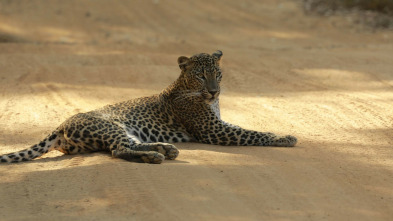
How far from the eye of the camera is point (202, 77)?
9.45m

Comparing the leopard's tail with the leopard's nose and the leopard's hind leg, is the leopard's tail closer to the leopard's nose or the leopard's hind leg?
the leopard's hind leg

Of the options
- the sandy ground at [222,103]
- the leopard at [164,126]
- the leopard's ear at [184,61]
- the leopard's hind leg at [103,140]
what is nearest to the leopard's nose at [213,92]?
the leopard at [164,126]

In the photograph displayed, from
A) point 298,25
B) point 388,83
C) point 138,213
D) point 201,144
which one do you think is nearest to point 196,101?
point 201,144

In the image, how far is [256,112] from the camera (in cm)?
1201

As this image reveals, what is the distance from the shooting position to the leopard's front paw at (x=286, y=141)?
30.5ft

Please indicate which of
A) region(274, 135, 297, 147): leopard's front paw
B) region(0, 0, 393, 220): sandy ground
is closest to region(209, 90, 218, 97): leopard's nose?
region(0, 0, 393, 220): sandy ground

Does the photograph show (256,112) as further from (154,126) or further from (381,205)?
(381,205)

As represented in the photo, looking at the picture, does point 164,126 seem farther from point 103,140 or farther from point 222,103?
point 222,103

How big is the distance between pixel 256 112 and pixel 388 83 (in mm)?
3587

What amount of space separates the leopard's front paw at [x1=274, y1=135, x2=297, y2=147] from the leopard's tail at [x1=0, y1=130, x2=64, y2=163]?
297cm

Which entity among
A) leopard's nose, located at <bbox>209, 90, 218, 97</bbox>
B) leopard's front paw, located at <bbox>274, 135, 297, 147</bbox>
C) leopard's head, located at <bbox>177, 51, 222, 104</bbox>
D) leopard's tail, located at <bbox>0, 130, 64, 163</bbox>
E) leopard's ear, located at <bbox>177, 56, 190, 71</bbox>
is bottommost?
leopard's tail, located at <bbox>0, 130, 64, 163</bbox>

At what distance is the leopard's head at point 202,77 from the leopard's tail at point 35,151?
199 cm

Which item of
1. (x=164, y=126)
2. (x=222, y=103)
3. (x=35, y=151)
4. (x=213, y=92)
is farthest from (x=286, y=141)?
(x=222, y=103)

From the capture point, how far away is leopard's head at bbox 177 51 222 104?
938 cm
